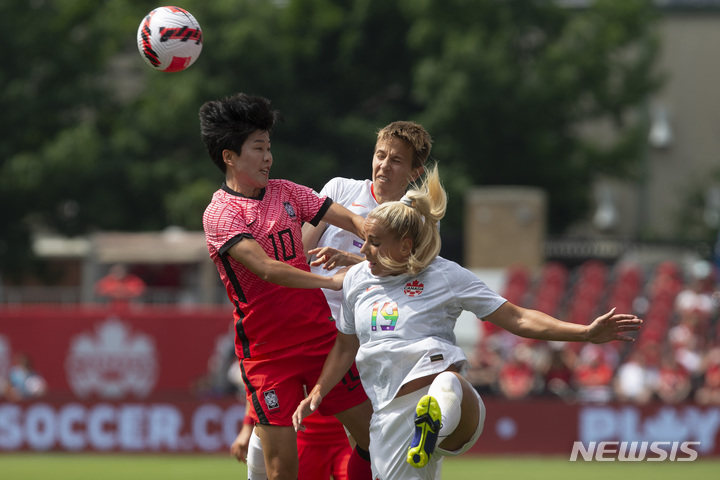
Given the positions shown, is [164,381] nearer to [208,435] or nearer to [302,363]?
[208,435]

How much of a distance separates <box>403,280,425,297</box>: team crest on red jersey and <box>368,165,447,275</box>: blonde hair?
6 cm

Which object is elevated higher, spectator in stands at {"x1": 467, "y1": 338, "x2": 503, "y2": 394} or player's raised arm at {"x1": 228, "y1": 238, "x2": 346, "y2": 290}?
player's raised arm at {"x1": 228, "y1": 238, "x2": 346, "y2": 290}

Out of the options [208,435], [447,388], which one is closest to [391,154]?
[447,388]

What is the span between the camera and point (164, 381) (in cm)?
1816

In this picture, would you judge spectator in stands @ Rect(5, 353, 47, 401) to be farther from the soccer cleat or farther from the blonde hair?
the soccer cleat

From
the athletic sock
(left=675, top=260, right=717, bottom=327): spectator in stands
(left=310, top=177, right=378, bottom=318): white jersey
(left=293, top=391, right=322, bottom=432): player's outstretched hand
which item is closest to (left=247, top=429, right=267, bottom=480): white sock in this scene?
the athletic sock

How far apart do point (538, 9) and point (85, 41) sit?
1231 cm

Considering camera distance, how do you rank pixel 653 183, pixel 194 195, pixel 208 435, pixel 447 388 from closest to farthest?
pixel 447 388
pixel 208 435
pixel 194 195
pixel 653 183

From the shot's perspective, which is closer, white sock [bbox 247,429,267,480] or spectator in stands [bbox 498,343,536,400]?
white sock [bbox 247,429,267,480]

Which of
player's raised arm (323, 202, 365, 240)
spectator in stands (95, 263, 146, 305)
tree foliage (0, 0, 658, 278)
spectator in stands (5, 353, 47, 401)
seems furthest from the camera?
tree foliage (0, 0, 658, 278)

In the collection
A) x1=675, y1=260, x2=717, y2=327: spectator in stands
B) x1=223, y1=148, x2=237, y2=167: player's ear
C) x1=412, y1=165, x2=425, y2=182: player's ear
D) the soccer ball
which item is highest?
the soccer ball

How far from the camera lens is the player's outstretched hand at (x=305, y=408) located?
5277mm

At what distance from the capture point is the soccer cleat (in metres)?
4.76

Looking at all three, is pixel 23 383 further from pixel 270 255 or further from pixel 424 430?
pixel 424 430
